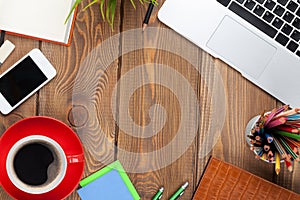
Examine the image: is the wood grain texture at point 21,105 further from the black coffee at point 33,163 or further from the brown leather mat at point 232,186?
the brown leather mat at point 232,186

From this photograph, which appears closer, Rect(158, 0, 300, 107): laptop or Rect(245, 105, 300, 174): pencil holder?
Rect(245, 105, 300, 174): pencil holder

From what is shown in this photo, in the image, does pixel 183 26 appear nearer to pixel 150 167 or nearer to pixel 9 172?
pixel 150 167

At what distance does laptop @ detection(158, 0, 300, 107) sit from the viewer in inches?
34.6

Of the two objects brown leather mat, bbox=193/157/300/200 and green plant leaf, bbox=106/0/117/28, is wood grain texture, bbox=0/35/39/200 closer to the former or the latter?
green plant leaf, bbox=106/0/117/28

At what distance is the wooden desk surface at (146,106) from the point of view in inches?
34.9

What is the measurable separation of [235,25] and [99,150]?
1.07ft

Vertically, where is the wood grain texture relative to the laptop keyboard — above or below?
below

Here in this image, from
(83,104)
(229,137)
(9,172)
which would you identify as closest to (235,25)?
(229,137)

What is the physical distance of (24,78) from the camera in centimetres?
87

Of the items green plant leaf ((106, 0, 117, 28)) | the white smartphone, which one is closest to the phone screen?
the white smartphone

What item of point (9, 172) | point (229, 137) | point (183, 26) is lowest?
point (9, 172)

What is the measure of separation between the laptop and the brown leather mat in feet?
0.49

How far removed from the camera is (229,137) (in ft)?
2.97

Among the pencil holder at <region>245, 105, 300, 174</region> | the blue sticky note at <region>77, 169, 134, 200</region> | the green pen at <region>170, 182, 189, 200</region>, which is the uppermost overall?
the pencil holder at <region>245, 105, 300, 174</region>
